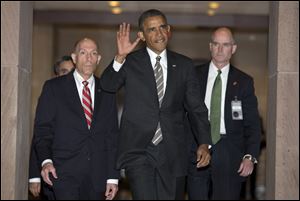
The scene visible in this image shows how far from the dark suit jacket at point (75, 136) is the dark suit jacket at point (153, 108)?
1.08 ft


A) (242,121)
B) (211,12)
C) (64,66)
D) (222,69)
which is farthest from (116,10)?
(242,121)

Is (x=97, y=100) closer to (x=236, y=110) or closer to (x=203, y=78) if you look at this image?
(x=203, y=78)

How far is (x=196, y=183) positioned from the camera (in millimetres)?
5559

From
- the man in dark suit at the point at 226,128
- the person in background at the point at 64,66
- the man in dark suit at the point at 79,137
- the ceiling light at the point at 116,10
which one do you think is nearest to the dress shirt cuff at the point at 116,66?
the man in dark suit at the point at 79,137

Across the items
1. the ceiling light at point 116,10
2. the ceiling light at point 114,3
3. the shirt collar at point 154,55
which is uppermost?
the ceiling light at point 114,3

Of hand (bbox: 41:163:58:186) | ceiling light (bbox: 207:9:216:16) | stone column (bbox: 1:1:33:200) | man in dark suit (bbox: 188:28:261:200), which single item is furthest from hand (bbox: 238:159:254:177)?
ceiling light (bbox: 207:9:216:16)

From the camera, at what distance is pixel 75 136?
5043mm

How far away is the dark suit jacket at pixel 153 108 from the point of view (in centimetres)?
467

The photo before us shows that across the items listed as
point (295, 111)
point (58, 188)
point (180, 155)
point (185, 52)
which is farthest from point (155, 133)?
point (185, 52)

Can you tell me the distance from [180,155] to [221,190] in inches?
38.0

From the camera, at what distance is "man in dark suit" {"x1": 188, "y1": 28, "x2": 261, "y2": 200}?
5.49 metres

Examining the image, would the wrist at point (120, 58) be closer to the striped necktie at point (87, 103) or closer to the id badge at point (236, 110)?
the striped necktie at point (87, 103)

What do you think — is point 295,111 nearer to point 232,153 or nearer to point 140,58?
point 232,153

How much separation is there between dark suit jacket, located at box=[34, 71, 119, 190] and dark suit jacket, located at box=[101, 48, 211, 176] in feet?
1.08
